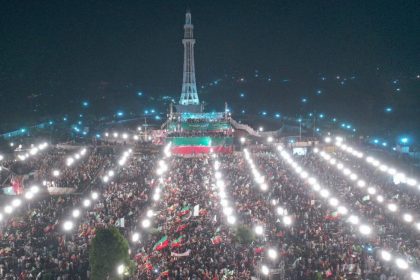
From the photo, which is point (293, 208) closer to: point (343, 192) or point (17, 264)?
point (343, 192)

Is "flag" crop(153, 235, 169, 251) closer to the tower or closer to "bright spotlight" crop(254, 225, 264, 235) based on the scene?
"bright spotlight" crop(254, 225, 264, 235)

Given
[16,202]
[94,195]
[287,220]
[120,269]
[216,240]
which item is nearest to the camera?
[120,269]

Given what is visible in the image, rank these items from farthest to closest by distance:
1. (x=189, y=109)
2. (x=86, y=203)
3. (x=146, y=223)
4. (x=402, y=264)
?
(x=189, y=109) < (x=86, y=203) < (x=146, y=223) < (x=402, y=264)

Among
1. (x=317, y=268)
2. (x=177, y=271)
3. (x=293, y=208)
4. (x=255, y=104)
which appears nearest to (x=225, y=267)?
(x=177, y=271)

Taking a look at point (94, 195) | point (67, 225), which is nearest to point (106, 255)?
point (67, 225)

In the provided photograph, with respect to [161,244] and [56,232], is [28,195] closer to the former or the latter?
[56,232]

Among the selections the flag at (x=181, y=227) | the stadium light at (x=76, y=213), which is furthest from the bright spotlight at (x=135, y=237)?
the stadium light at (x=76, y=213)
